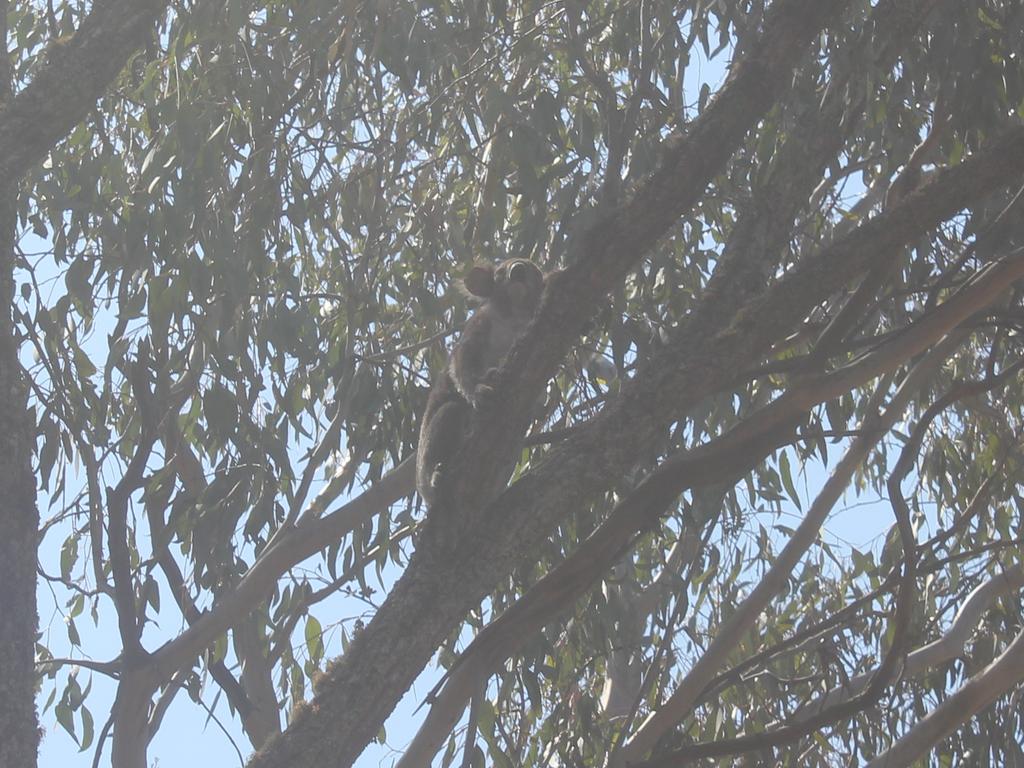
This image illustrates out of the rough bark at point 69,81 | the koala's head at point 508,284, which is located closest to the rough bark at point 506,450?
the rough bark at point 69,81

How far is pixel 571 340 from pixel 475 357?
1776 millimetres

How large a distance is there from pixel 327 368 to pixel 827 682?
2.04 meters

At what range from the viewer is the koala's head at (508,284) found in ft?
15.8

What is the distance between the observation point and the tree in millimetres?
2791

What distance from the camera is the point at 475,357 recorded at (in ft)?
14.6

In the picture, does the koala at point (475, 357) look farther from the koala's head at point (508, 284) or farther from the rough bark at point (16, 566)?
the rough bark at point (16, 566)

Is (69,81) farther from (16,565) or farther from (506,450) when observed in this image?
(506,450)

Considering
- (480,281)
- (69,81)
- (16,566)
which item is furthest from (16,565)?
(480,281)

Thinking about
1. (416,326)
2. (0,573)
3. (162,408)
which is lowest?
(0,573)

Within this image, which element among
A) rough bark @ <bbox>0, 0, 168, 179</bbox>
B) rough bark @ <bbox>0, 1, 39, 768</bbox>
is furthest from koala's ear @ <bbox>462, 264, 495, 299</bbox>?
rough bark @ <bbox>0, 1, 39, 768</bbox>

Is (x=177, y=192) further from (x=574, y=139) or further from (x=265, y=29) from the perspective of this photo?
Result: (x=574, y=139)

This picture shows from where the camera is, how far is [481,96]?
4781mm

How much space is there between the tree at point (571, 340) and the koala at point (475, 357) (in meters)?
0.12

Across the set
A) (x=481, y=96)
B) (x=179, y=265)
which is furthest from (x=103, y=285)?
(x=481, y=96)
